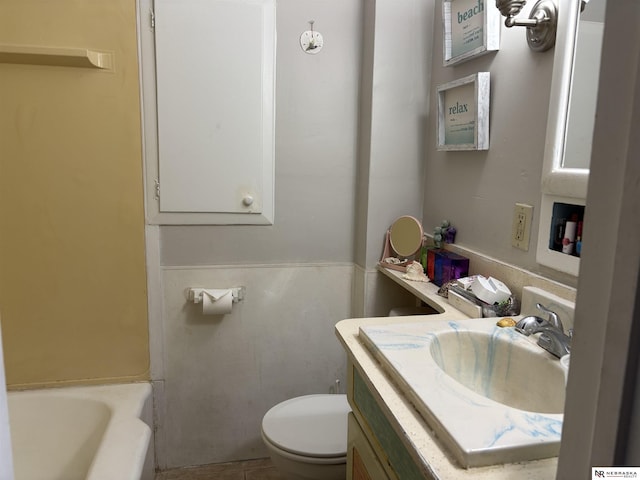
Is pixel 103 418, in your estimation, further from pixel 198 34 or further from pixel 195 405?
pixel 198 34

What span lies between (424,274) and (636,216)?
54.6 inches

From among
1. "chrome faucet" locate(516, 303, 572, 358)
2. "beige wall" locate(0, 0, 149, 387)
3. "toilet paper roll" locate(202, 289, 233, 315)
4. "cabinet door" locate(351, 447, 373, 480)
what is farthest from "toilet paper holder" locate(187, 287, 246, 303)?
"chrome faucet" locate(516, 303, 572, 358)

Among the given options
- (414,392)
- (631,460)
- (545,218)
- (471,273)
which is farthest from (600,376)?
(471,273)

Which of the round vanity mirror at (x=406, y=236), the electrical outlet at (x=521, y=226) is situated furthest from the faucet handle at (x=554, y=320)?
the round vanity mirror at (x=406, y=236)

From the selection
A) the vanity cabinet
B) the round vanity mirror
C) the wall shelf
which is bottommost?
the vanity cabinet

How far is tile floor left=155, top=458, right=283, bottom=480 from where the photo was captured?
200cm

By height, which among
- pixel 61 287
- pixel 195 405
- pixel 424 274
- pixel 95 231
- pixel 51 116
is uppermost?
pixel 51 116

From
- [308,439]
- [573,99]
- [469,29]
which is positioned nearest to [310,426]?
[308,439]

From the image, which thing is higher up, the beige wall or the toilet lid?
the beige wall

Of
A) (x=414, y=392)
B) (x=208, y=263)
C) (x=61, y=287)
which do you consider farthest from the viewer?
(x=208, y=263)

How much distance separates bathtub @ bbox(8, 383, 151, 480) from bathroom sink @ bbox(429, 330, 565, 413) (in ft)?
3.74

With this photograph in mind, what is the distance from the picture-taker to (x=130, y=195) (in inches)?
71.7

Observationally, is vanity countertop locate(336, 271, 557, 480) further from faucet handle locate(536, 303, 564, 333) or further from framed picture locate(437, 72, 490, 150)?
framed picture locate(437, 72, 490, 150)

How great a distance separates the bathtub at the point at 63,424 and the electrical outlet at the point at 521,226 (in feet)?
4.60
